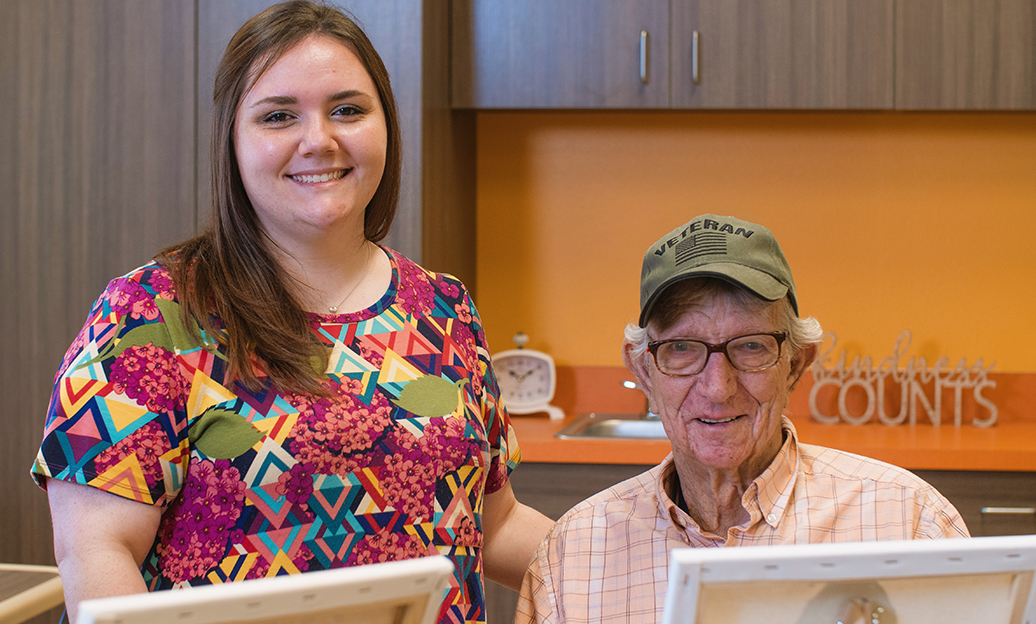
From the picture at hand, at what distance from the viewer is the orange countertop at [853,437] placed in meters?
2.36

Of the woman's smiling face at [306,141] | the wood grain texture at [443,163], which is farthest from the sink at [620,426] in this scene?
the woman's smiling face at [306,141]

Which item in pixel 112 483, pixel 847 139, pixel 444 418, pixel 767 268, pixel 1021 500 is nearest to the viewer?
pixel 112 483

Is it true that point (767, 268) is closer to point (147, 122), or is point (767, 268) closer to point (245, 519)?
point (245, 519)

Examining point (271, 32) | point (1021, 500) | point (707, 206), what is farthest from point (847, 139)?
point (271, 32)

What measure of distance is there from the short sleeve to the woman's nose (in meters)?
0.27

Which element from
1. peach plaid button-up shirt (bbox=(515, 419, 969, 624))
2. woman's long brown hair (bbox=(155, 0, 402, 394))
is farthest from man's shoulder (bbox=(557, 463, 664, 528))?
woman's long brown hair (bbox=(155, 0, 402, 394))

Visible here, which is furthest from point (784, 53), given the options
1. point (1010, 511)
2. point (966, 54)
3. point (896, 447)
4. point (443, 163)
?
point (1010, 511)

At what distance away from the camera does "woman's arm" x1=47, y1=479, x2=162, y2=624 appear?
103cm

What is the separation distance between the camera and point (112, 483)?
1.04m

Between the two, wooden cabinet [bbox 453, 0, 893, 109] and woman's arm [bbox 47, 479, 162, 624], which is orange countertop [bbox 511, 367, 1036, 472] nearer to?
wooden cabinet [bbox 453, 0, 893, 109]

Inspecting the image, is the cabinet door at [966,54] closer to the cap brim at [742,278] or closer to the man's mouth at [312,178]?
the cap brim at [742,278]

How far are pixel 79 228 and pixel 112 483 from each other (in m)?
1.70

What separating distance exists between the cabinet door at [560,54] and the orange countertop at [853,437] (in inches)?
36.2

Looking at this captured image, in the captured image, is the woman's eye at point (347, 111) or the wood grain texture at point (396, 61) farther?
the wood grain texture at point (396, 61)
